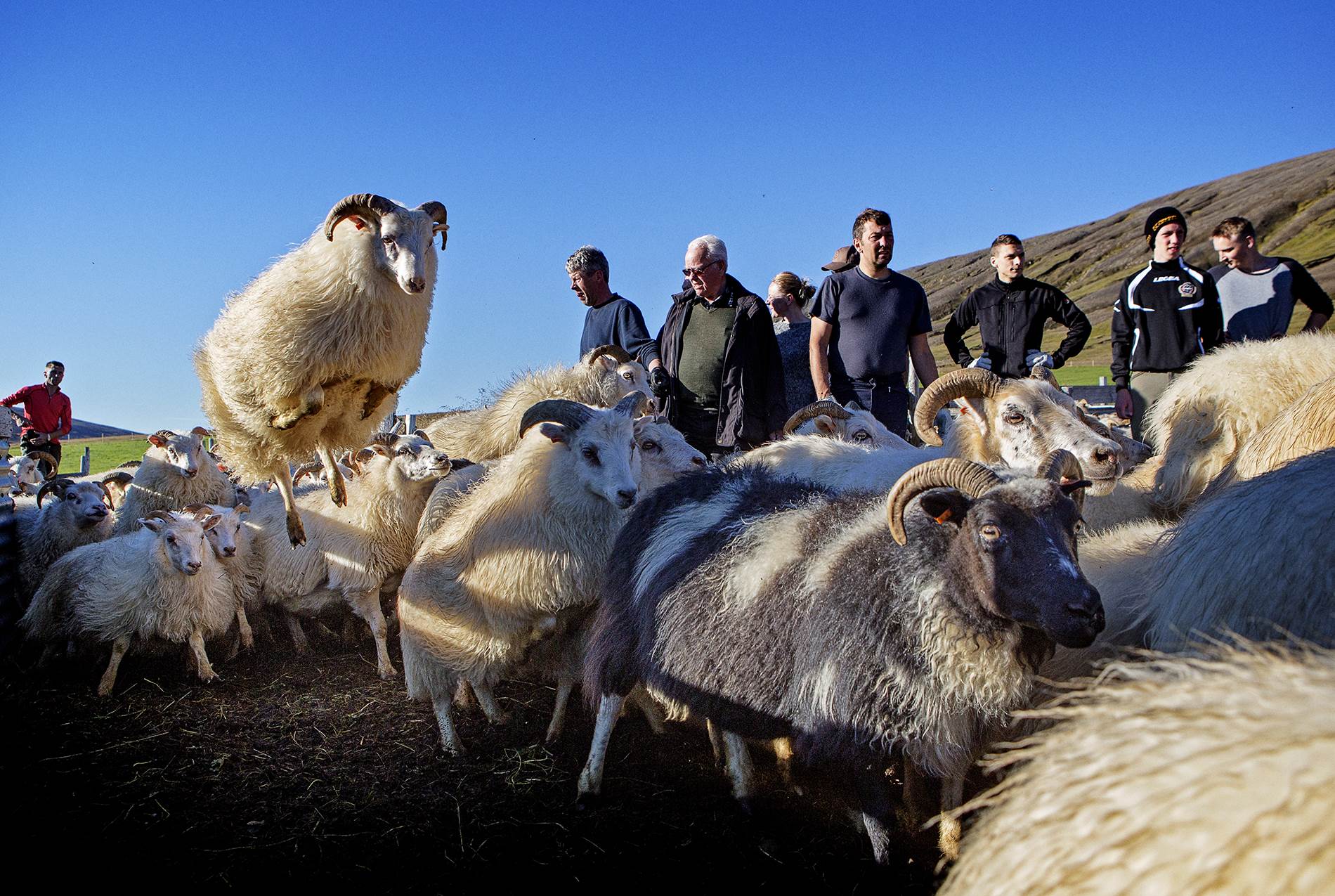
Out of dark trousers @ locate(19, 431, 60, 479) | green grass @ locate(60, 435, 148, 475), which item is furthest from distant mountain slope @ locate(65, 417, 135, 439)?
dark trousers @ locate(19, 431, 60, 479)

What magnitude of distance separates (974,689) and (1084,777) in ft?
6.35

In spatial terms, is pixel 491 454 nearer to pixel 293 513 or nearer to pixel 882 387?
pixel 293 513

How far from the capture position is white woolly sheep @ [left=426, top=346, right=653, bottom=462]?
732 cm

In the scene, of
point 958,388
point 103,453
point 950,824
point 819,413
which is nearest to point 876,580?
point 950,824

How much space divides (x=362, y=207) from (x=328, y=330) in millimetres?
701

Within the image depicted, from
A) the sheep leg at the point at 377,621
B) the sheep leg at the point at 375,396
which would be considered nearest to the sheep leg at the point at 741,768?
the sheep leg at the point at 375,396

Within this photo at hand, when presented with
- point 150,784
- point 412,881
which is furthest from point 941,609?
point 150,784

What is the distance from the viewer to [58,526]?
903 cm

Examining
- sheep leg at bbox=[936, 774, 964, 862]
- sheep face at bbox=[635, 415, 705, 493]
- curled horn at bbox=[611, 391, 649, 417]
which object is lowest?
sheep leg at bbox=[936, 774, 964, 862]

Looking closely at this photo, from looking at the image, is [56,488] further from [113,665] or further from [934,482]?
[934,482]

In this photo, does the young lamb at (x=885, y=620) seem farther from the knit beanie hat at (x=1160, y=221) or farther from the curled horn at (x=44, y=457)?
the curled horn at (x=44, y=457)

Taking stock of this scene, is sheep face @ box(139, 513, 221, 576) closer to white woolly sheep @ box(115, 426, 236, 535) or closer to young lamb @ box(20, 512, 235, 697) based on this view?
young lamb @ box(20, 512, 235, 697)

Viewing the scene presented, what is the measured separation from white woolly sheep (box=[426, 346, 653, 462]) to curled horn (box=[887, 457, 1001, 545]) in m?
3.81

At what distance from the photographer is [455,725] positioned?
5652mm
